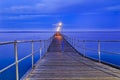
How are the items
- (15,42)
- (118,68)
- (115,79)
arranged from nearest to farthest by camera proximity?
(15,42) < (115,79) < (118,68)

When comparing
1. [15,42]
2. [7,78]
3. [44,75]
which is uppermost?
[15,42]

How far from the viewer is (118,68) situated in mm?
9266

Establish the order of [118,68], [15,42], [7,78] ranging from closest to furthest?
[15,42] → [118,68] → [7,78]

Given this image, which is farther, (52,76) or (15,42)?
(52,76)

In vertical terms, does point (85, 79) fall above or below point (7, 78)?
above

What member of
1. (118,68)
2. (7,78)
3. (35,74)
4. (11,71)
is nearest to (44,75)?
(35,74)

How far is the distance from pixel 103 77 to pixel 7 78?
57.4ft

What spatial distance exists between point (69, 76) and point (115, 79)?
4.58 feet

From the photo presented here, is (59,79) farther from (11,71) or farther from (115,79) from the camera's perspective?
(11,71)

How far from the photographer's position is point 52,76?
7781 millimetres

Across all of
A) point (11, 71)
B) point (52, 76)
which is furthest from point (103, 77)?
point (11, 71)

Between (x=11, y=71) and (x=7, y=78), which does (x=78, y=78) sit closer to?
(x=7, y=78)

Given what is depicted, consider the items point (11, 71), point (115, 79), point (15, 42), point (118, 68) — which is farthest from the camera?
point (11, 71)

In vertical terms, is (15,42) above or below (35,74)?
above
